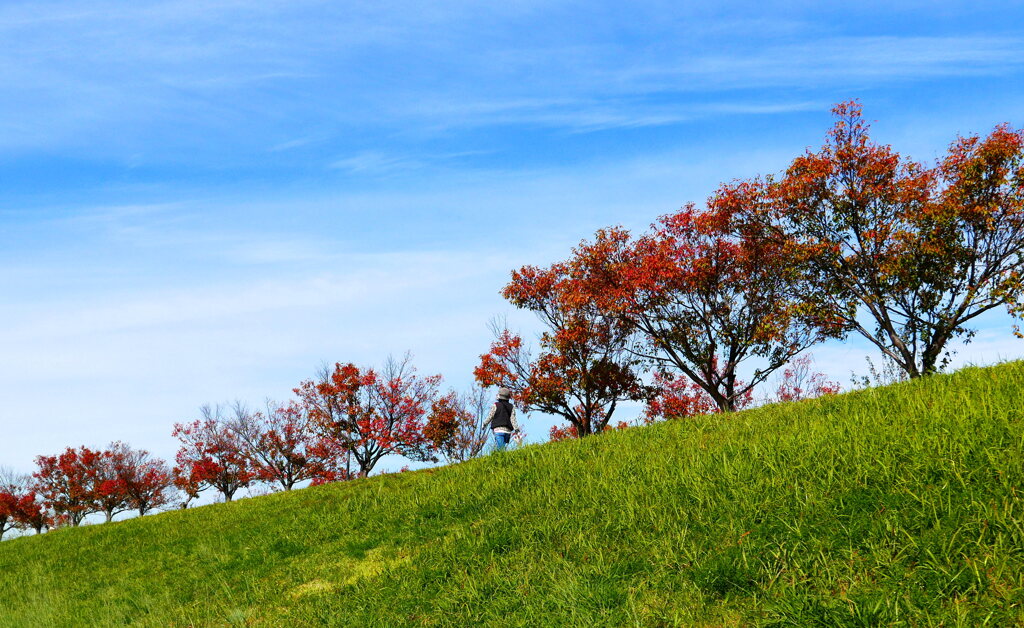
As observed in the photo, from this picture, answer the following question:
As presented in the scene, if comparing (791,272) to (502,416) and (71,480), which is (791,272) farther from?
(71,480)

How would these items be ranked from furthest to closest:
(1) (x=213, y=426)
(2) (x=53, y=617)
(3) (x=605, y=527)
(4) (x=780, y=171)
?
(1) (x=213, y=426), (4) (x=780, y=171), (2) (x=53, y=617), (3) (x=605, y=527)

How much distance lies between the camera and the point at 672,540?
649cm

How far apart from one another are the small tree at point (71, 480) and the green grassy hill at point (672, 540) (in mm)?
49248

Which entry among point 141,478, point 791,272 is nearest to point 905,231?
point 791,272

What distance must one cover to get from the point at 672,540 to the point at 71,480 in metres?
61.4

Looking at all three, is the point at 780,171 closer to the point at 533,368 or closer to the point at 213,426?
the point at 533,368

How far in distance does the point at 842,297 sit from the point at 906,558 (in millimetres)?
23600

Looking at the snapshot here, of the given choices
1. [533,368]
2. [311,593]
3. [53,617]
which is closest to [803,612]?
[311,593]

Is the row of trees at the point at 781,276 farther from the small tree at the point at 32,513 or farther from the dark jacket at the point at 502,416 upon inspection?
the small tree at the point at 32,513

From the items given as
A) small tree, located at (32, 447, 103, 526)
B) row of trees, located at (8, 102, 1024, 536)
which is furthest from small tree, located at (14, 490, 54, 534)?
row of trees, located at (8, 102, 1024, 536)

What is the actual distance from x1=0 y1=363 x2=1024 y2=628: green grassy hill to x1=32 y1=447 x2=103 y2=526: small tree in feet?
162

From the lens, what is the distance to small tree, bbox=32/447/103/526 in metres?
54.3

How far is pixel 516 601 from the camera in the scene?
6305mm

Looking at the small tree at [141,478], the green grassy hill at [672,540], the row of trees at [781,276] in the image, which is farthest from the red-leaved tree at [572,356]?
the small tree at [141,478]
